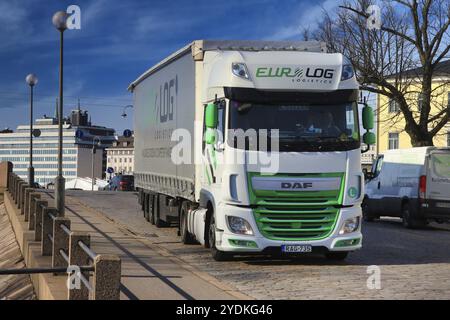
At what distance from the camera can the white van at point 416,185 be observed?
68.3 ft

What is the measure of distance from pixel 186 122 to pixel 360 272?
4978 mm

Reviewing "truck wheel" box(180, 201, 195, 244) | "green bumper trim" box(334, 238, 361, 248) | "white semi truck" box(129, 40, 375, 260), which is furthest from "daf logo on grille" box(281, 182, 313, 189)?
"truck wheel" box(180, 201, 195, 244)

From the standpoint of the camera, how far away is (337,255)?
41.2 feet

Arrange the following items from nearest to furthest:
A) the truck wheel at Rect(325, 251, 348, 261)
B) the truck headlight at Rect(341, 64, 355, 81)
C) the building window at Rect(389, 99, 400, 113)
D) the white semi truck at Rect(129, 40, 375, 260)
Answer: the white semi truck at Rect(129, 40, 375, 260) → the truck headlight at Rect(341, 64, 355, 81) → the truck wheel at Rect(325, 251, 348, 261) → the building window at Rect(389, 99, 400, 113)

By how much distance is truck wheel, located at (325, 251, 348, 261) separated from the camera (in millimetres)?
12399

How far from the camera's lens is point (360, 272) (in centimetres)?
1129

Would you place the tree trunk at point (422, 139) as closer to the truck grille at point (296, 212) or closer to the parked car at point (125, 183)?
the truck grille at point (296, 212)

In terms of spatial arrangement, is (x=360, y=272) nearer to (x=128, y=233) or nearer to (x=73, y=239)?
(x=73, y=239)

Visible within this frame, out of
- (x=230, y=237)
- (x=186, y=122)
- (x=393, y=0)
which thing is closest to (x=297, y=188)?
(x=230, y=237)

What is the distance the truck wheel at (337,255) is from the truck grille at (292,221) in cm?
88

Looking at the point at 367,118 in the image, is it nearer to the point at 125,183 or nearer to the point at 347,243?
the point at 347,243

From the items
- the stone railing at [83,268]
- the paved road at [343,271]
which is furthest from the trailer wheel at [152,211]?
the stone railing at [83,268]

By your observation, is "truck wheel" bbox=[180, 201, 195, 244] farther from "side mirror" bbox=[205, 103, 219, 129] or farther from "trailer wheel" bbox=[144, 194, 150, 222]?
"trailer wheel" bbox=[144, 194, 150, 222]

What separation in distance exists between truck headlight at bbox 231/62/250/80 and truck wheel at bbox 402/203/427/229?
1157 centimetres
